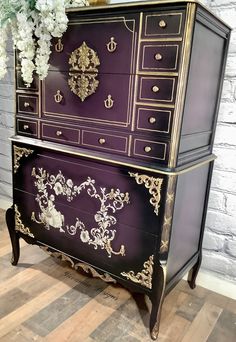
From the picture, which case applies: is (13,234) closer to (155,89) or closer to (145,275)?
(145,275)

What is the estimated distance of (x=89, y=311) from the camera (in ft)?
5.71

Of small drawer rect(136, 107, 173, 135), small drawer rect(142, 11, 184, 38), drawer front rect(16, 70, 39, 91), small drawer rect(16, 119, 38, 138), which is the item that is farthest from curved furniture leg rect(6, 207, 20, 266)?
small drawer rect(142, 11, 184, 38)

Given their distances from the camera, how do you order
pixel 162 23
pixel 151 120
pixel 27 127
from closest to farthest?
Answer: pixel 162 23 < pixel 151 120 < pixel 27 127

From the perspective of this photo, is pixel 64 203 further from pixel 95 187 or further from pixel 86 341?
pixel 86 341

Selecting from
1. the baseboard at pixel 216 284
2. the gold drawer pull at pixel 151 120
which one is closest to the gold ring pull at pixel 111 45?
the gold drawer pull at pixel 151 120

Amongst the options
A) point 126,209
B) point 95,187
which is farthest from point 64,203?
point 126,209

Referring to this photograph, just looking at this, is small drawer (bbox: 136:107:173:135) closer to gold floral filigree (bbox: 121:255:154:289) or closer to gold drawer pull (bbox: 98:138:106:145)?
gold drawer pull (bbox: 98:138:106:145)

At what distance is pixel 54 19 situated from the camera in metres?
1.46

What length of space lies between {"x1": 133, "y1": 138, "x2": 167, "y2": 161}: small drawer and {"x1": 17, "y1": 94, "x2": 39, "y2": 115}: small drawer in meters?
0.65

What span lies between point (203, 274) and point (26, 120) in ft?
4.58

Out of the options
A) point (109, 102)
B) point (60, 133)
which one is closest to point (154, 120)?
point (109, 102)

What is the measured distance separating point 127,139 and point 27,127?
2.20 ft

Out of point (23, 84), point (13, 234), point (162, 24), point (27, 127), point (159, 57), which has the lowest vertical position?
point (13, 234)

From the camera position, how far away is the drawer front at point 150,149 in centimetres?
136
